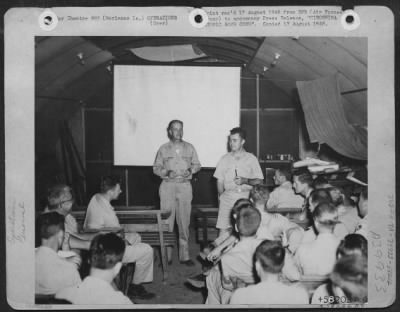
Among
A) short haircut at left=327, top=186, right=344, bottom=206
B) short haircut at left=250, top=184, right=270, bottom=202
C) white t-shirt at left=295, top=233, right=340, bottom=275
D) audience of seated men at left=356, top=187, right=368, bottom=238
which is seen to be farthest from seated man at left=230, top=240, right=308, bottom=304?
short haircut at left=250, top=184, right=270, bottom=202

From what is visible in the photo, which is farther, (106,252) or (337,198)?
(337,198)

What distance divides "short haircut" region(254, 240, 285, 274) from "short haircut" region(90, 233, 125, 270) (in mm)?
586

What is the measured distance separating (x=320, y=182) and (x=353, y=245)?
0.55 m

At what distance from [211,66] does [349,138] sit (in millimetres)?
839

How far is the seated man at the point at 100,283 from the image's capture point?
1.85m

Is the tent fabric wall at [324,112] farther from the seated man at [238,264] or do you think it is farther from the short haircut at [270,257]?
the short haircut at [270,257]

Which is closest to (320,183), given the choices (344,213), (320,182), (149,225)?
(320,182)

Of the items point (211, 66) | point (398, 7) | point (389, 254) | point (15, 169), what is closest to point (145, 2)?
point (211, 66)

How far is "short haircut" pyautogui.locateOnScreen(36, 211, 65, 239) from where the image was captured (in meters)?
1.93

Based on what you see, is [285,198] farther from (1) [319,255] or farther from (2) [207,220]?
(1) [319,255]

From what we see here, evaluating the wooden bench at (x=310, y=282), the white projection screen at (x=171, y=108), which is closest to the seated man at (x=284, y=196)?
the white projection screen at (x=171, y=108)

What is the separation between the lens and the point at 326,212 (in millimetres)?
2012

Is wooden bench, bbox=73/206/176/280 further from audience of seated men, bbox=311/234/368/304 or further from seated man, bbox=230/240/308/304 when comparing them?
audience of seated men, bbox=311/234/368/304

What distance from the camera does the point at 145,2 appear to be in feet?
5.96
